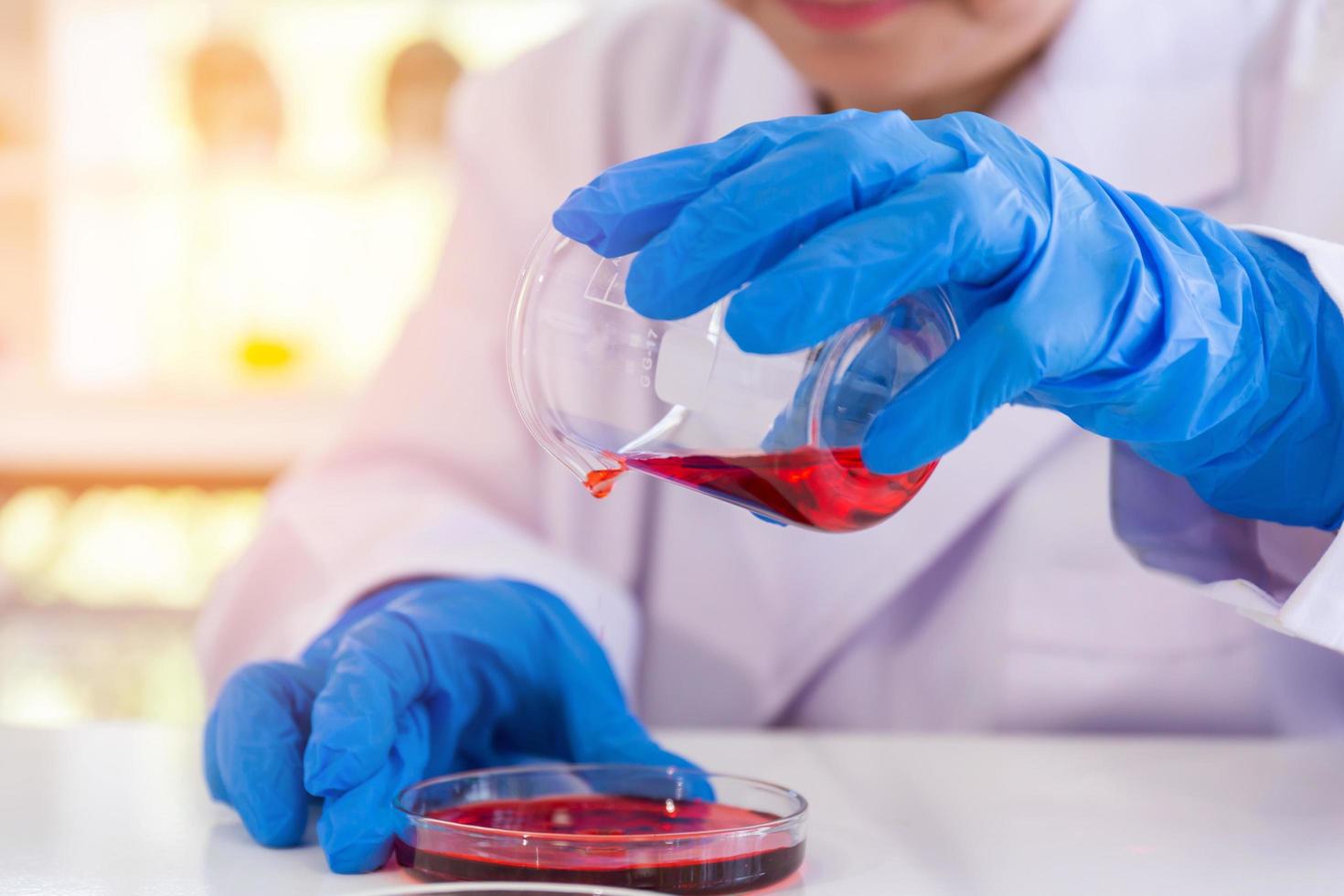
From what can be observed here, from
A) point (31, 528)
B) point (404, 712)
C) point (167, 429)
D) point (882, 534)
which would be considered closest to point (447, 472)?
point (882, 534)

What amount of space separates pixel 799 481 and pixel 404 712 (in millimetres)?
250

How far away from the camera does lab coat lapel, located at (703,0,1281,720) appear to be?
1017mm

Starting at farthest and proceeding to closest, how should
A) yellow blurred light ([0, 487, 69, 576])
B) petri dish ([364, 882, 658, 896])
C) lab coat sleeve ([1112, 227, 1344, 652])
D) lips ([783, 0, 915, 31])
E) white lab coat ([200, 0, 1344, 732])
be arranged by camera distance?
1. yellow blurred light ([0, 487, 69, 576])
2. white lab coat ([200, 0, 1344, 732])
3. lips ([783, 0, 915, 31])
4. lab coat sleeve ([1112, 227, 1344, 652])
5. petri dish ([364, 882, 658, 896])

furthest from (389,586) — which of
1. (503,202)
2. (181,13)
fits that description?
(181,13)

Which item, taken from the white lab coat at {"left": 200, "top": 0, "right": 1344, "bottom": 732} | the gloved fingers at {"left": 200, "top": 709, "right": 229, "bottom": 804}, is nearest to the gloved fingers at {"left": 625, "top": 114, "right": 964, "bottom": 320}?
the gloved fingers at {"left": 200, "top": 709, "right": 229, "bottom": 804}

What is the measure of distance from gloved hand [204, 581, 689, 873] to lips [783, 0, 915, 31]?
0.42 metres

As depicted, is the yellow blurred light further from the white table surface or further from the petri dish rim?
the petri dish rim

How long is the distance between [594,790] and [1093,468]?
540mm

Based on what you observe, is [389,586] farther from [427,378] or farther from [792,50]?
[792,50]

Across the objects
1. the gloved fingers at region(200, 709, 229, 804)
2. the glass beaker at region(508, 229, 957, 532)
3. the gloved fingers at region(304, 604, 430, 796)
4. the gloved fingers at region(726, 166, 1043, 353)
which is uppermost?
the gloved fingers at region(726, 166, 1043, 353)

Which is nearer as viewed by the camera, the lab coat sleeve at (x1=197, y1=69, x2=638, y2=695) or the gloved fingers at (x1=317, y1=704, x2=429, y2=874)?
the gloved fingers at (x1=317, y1=704, x2=429, y2=874)

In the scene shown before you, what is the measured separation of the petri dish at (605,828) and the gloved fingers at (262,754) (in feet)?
0.21

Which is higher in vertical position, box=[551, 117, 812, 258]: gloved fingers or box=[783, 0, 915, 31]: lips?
box=[783, 0, 915, 31]: lips

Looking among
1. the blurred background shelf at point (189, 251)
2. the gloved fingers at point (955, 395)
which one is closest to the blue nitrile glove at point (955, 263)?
the gloved fingers at point (955, 395)
